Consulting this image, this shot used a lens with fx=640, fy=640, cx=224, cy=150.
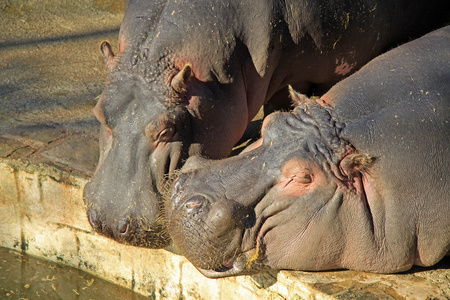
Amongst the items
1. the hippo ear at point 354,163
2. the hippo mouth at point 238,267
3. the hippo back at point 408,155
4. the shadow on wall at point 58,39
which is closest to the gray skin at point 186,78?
the hippo mouth at point 238,267

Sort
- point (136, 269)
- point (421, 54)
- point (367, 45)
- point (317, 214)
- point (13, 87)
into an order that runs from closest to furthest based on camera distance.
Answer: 1. point (317, 214)
2. point (421, 54)
3. point (136, 269)
4. point (367, 45)
5. point (13, 87)

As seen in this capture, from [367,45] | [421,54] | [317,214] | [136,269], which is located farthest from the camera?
[367,45]

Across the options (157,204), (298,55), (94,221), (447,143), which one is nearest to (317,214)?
(447,143)

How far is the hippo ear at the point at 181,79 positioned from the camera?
3.71 m

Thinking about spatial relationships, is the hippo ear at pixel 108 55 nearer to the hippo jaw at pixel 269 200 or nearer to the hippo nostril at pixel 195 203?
the hippo jaw at pixel 269 200

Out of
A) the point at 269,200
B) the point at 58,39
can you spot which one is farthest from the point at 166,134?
the point at 58,39

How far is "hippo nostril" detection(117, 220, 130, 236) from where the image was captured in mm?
3646

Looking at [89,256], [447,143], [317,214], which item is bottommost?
[89,256]

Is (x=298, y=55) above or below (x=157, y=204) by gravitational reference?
above

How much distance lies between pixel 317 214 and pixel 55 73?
344cm

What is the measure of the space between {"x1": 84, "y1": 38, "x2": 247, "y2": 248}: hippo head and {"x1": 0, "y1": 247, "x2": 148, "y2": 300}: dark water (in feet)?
2.53

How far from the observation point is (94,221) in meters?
3.72

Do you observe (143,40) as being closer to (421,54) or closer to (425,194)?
(421,54)

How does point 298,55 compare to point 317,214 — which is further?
point 298,55
